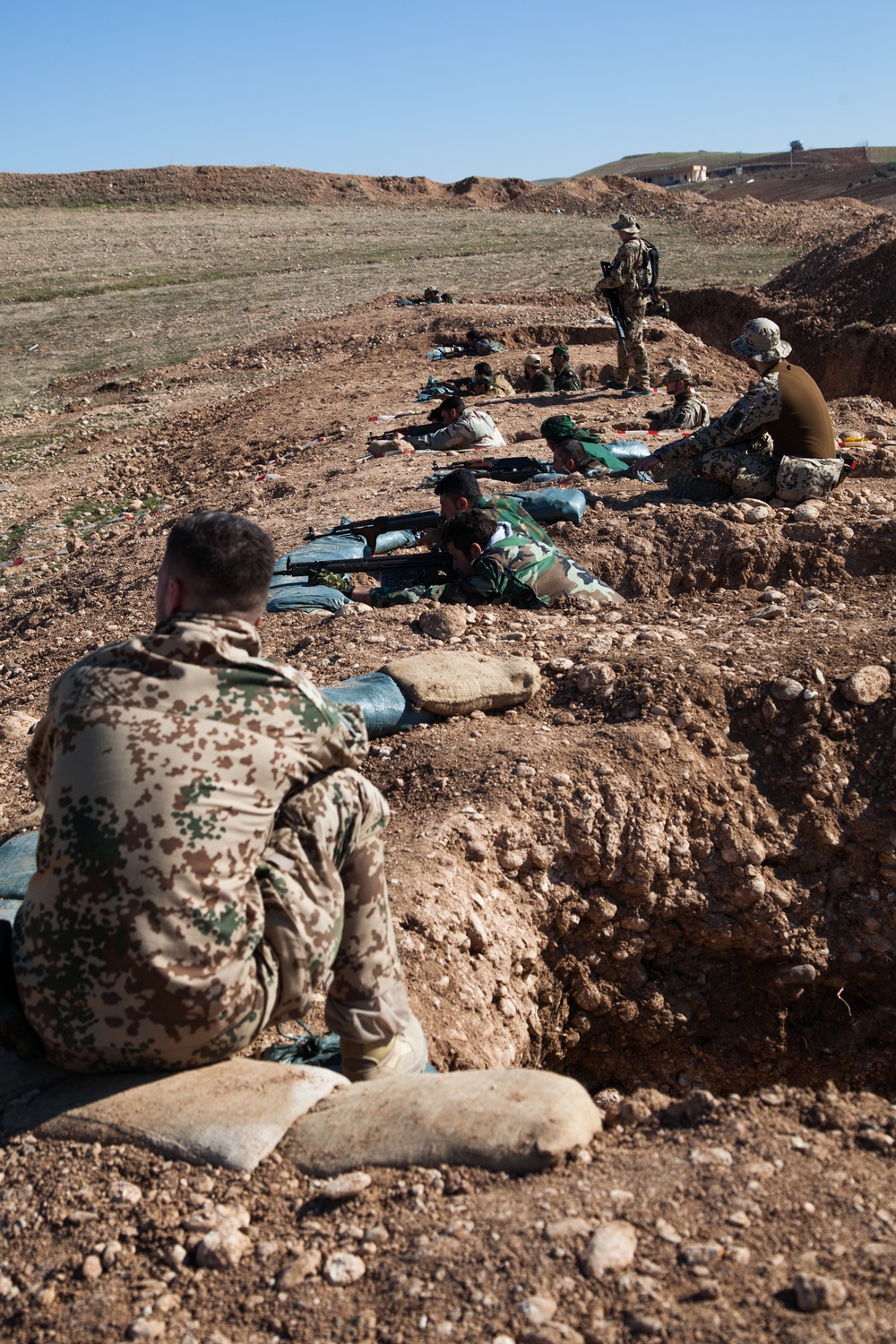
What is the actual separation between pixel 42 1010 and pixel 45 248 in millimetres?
30850

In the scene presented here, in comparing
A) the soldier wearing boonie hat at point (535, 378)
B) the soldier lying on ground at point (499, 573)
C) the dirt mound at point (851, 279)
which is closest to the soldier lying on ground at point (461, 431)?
the soldier wearing boonie hat at point (535, 378)

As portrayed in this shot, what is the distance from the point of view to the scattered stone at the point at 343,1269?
1.75m

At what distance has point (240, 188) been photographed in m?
39.7

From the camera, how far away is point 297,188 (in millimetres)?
39875

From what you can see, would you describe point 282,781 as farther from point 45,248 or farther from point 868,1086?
point 45,248

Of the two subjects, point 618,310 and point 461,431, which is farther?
point 618,310

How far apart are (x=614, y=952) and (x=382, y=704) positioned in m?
1.19

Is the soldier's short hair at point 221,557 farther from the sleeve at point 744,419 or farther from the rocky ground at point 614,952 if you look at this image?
the sleeve at point 744,419

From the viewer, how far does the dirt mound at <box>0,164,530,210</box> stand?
38.3 metres

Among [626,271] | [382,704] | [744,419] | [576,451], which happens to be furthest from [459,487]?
[626,271]

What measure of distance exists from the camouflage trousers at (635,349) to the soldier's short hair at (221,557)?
8871 mm

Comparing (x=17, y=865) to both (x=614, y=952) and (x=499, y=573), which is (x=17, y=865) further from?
(x=499, y=573)

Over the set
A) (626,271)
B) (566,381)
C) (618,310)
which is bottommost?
(566,381)

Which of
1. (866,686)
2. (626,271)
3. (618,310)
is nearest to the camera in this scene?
(866,686)
